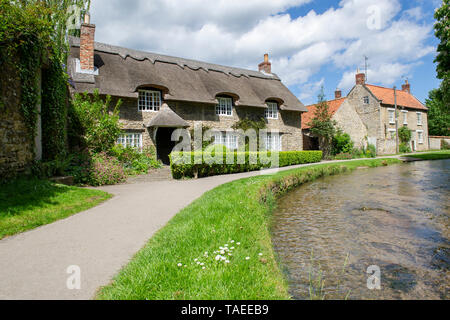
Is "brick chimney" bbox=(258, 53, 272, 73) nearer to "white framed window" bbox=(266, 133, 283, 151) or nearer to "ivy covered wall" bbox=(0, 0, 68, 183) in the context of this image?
"white framed window" bbox=(266, 133, 283, 151)

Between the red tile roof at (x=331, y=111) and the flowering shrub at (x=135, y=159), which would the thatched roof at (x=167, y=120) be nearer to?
the flowering shrub at (x=135, y=159)

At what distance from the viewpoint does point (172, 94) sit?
16109 mm

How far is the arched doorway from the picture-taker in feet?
55.8

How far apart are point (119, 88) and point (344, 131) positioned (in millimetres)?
21155

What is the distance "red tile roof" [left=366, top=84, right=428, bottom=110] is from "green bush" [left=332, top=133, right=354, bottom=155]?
858 cm

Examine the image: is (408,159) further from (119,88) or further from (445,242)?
(119,88)

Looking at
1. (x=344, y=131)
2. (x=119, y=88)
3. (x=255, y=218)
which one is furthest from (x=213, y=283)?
(x=344, y=131)

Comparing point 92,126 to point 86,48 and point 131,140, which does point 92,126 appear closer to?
point 131,140

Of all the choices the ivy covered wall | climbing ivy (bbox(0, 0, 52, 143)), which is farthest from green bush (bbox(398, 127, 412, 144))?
climbing ivy (bbox(0, 0, 52, 143))

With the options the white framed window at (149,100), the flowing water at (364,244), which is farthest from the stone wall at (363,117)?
the flowing water at (364,244)

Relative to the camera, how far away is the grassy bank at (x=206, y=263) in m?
2.56

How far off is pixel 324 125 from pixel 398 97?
53.2 feet

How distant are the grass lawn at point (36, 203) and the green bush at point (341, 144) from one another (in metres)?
22.0

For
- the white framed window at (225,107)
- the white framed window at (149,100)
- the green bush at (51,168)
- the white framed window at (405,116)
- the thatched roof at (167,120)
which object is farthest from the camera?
the white framed window at (405,116)
